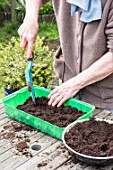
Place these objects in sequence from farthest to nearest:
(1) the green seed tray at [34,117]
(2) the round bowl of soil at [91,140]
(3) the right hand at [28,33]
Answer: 1. (3) the right hand at [28,33]
2. (1) the green seed tray at [34,117]
3. (2) the round bowl of soil at [91,140]

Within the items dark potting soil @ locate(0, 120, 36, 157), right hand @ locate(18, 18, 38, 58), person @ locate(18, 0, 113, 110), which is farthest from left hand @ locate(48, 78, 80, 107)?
right hand @ locate(18, 18, 38, 58)

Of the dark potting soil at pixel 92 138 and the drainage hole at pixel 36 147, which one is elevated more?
the dark potting soil at pixel 92 138

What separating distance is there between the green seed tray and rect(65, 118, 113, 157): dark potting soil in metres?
0.09

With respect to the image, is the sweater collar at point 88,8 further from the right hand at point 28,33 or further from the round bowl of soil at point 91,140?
the round bowl of soil at point 91,140

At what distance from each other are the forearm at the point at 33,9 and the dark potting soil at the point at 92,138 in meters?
0.82

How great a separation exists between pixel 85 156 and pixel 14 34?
563 centimetres

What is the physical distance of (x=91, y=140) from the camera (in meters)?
1.71

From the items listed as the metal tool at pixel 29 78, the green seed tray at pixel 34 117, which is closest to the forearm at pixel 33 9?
the metal tool at pixel 29 78

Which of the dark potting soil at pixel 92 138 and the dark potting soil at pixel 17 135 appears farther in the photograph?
the dark potting soil at pixel 17 135

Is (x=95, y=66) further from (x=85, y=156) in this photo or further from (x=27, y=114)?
(x=85, y=156)

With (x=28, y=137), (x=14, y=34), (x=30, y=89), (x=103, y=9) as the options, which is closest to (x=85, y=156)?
(x=28, y=137)

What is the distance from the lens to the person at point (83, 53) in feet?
6.71

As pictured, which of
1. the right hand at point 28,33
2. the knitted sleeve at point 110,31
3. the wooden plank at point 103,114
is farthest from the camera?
the right hand at point 28,33

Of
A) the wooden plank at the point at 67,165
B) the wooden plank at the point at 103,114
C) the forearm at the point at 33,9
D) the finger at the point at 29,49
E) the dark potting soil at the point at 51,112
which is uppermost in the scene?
the forearm at the point at 33,9
